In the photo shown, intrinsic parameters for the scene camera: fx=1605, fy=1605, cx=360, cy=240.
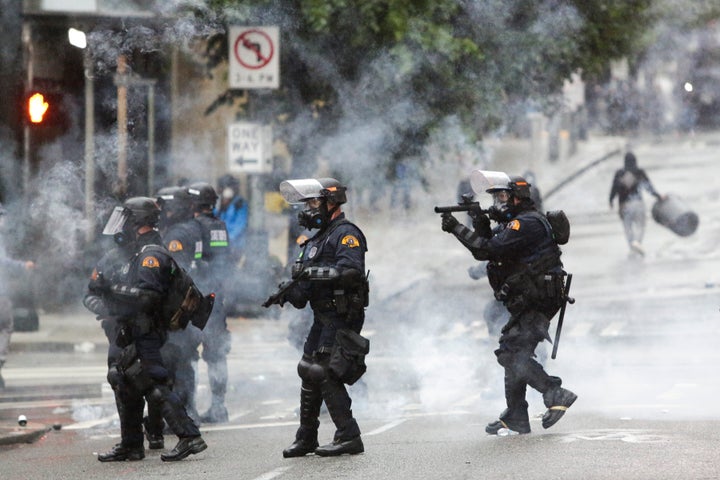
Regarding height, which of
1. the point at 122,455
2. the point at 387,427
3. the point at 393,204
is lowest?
the point at 387,427

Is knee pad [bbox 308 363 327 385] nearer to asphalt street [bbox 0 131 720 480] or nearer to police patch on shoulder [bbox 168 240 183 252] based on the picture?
asphalt street [bbox 0 131 720 480]

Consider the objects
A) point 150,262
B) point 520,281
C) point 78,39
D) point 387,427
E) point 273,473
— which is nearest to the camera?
point 273,473

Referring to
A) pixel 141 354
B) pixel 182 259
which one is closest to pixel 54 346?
pixel 182 259

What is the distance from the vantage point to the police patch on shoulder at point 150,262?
32.4ft

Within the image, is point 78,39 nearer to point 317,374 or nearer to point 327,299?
point 327,299

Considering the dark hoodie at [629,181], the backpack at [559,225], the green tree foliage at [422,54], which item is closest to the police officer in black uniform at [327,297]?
the backpack at [559,225]

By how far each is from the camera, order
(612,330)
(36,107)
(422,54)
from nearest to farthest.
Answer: (36,107) < (422,54) < (612,330)

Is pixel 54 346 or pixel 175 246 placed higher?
pixel 175 246

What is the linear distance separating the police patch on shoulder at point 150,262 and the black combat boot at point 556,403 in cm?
264

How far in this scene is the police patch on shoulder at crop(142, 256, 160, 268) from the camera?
988 cm

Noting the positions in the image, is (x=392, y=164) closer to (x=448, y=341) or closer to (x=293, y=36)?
(x=293, y=36)

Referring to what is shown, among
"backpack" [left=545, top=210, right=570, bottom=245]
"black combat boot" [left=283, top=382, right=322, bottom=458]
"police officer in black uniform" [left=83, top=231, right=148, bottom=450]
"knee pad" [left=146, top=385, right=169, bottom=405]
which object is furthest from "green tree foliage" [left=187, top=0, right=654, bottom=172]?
"black combat boot" [left=283, top=382, right=322, bottom=458]

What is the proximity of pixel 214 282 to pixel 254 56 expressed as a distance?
525 cm

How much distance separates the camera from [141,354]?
997 cm
